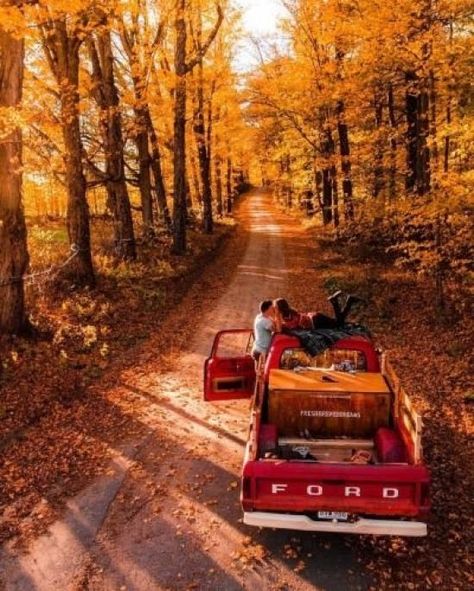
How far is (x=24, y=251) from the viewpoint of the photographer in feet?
38.8

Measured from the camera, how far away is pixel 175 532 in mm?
6535

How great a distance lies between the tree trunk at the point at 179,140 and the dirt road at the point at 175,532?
13.0m

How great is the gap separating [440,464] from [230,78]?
82.5ft

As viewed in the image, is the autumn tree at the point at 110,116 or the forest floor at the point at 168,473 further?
the autumn tree at the point at 110,116

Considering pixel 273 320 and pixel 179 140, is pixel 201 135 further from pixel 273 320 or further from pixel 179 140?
pixel 273 320

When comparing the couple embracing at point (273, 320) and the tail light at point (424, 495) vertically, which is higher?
the couple embracing at point (273, 320)

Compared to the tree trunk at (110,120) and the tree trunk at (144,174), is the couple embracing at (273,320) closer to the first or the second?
the tree trunk at (110,120)

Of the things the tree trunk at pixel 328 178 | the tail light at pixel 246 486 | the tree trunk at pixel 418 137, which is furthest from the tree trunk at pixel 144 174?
the tail light at pixel 246 486

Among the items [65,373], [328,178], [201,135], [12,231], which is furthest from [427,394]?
[328,178]

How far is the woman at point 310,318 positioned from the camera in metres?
9.09

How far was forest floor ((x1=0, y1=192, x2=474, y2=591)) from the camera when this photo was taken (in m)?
5.86

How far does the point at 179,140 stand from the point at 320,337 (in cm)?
1663

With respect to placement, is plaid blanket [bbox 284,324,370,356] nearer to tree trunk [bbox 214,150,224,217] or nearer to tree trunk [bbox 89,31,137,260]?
tree trunk [bbox 89,31,137,260]

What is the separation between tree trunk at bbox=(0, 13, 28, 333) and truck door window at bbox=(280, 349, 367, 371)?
21.7 ft
